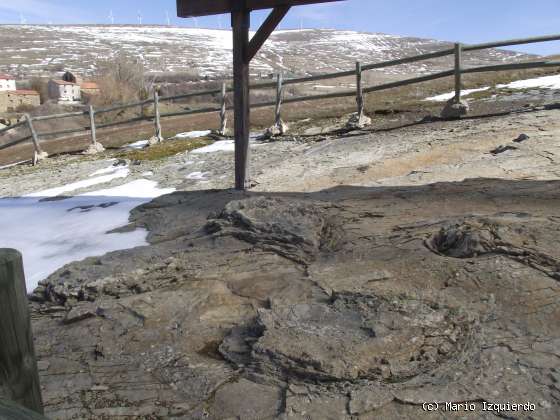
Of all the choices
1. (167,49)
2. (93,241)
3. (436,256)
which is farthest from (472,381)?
(167,49)

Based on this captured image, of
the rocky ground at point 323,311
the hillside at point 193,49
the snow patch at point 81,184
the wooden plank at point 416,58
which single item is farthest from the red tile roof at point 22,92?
the rocky ground at point 323,311

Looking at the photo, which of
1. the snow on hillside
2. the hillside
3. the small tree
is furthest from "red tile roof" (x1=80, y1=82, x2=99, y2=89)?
the snow on hillside

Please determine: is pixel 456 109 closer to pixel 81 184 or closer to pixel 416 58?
pixel 416 58

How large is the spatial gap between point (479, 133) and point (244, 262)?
613cm

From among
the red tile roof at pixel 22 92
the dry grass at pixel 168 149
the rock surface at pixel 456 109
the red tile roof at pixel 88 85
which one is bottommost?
the red tile roof at pixel 22 92

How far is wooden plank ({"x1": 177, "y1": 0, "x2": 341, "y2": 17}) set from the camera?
598 centimetres

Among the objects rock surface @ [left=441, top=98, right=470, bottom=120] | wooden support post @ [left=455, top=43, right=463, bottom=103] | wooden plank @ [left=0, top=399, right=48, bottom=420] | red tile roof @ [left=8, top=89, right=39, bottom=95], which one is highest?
wooden support post @ [left=455, top=43, right=463, bottom=103]

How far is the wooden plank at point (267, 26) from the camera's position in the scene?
606 centimetres

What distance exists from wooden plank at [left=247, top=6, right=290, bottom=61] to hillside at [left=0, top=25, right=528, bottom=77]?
7381 centimetres

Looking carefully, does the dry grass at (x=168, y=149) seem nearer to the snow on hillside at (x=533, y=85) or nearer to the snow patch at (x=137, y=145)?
the snow patch at (x=137, y=145)

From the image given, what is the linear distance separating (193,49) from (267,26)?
124 meters

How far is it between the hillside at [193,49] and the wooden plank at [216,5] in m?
73.4

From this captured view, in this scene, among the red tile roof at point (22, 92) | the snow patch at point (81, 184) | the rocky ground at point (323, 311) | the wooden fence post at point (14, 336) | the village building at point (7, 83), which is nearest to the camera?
the wooden fence post at point (14, 336)

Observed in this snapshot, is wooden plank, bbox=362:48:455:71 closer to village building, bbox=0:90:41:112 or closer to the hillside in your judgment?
village building, bbox=0:90:41:112
